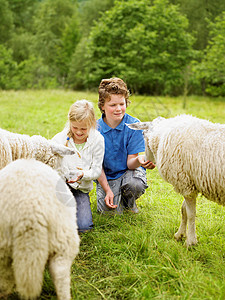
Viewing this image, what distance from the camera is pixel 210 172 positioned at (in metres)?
2.46

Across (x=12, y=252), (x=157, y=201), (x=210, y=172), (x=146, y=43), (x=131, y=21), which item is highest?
(x=131, y=21)

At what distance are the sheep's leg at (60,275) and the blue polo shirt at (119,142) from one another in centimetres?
183

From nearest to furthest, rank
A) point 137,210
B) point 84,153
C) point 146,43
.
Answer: point 84,153
point 137,210
point 146,43

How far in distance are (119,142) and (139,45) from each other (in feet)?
56.7

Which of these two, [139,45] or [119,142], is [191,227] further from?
[139,45]

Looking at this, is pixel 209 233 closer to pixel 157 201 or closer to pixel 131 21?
pixel 157 201

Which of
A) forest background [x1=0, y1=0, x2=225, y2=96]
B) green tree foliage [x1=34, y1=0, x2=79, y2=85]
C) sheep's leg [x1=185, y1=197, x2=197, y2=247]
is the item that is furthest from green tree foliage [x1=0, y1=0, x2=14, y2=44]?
sheep's leg [x1=185, y1=197, x2=197, y2=247]

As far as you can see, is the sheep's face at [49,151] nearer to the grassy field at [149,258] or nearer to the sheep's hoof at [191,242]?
the grassy field at [149,258]

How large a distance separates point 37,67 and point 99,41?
7.68 metres

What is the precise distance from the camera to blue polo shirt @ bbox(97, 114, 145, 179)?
344 centimetres

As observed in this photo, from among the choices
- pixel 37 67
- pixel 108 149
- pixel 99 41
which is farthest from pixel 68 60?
pixel 108 149

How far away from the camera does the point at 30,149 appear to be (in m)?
2.78

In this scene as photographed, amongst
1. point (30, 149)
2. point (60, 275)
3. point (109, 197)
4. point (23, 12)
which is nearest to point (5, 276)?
point (60, 275)

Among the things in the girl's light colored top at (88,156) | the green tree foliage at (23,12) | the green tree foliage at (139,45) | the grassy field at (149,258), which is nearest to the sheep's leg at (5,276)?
the grassy field at (149,258)
